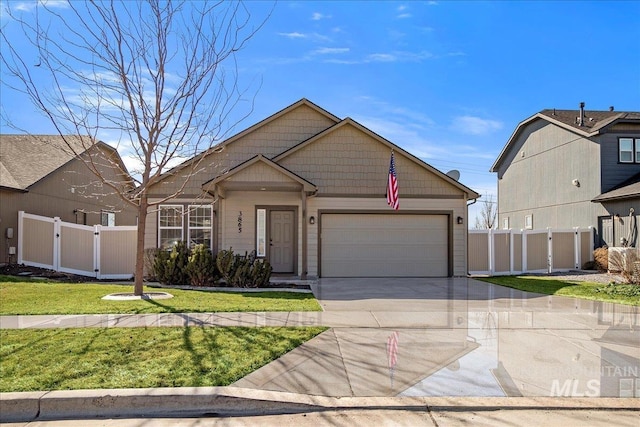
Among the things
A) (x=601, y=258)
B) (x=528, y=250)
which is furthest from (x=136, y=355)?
(x=601, y=258)

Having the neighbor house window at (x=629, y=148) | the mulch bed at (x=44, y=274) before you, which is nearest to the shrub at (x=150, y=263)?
the mulch bed at (x=44, y=274)

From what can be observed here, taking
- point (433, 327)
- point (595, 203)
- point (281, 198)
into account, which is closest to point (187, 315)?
point (433, 327)

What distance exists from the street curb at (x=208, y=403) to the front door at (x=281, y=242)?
36.7 feet

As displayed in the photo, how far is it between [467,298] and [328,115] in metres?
9.25

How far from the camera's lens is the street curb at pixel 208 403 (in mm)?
4328

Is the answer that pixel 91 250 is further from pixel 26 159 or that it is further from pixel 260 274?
pixel 26 159

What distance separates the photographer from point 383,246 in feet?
52.7

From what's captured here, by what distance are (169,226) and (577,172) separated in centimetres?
1911

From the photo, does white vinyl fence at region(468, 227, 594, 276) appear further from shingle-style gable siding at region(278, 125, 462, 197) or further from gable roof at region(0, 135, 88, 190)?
gable roof at region(0, 135, 88, 190)

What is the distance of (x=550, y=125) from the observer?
23.6m

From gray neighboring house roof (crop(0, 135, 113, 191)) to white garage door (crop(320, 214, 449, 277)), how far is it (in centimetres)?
998

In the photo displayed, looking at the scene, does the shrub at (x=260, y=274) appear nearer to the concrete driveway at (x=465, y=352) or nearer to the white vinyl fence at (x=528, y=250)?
the concrete driveway at (x=465, y=352)

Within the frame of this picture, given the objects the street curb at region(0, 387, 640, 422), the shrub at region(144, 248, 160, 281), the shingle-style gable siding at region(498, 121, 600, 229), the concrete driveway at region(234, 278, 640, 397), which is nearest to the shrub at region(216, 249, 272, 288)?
the shrub at region(144, 248, 160, 281)

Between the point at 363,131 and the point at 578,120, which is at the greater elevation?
the point at 578,120
